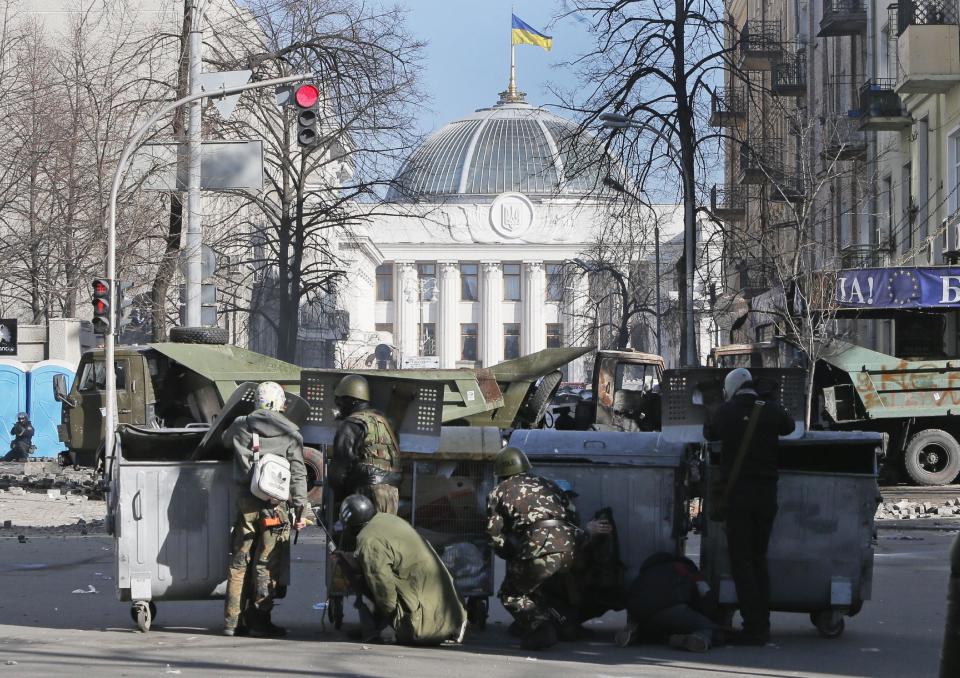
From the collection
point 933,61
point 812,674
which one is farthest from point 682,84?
point 812,674

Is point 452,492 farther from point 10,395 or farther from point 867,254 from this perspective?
point 867,254

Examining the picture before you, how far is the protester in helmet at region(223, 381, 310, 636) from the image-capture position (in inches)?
366

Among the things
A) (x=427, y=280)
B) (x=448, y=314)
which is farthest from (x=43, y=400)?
(x=448, y=314)

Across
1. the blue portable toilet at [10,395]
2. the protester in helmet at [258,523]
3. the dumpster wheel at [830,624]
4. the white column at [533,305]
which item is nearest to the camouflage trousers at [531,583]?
the protester in helmet at [258,523]

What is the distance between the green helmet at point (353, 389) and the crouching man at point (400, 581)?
0.79m

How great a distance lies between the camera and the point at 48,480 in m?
24.4

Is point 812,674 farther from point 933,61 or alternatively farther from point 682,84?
→ point 933,61

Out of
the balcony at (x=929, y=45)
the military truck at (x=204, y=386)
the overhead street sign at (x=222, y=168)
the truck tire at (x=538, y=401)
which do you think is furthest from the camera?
the balcony at (x=929, y=45)

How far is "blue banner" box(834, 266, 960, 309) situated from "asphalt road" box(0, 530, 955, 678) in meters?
11.0

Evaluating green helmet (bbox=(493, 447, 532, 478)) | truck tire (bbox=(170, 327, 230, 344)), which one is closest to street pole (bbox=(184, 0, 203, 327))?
truck tire (bbox=(170, 327, 230, 344))

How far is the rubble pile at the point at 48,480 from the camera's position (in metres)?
22.9

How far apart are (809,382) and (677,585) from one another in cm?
1415

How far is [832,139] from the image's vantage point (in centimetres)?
3628

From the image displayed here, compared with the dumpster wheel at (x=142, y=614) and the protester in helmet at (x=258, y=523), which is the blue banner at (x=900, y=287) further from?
the dumpster wheel at (x=142, y=614)
